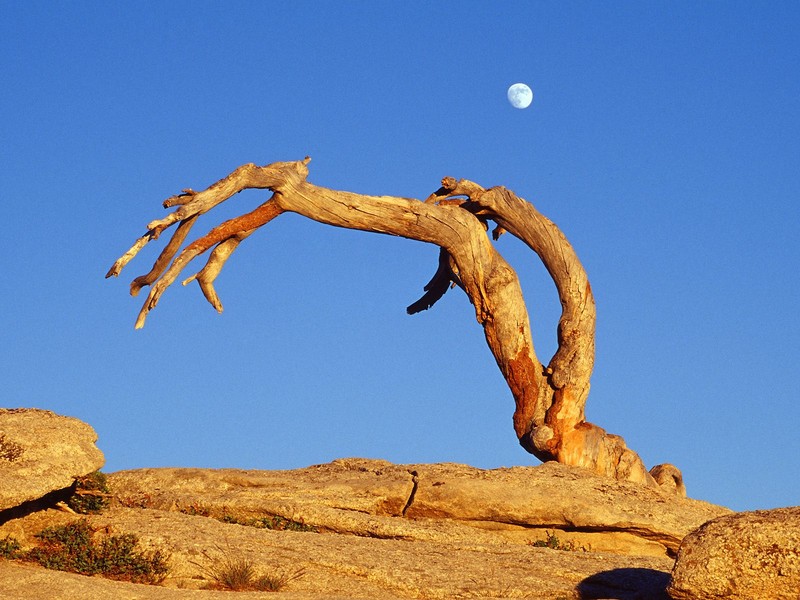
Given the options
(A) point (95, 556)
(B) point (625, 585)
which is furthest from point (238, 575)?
(B) point (625, 585)

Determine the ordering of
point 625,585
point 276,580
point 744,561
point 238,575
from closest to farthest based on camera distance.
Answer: point 744,561 → point 238,575 → point 276,580 → point 625,585

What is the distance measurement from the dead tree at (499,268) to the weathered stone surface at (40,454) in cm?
673

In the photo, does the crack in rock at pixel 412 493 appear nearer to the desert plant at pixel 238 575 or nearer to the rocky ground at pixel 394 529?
the rocky ground at pixel 394 529

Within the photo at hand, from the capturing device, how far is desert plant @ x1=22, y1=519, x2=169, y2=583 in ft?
48.3

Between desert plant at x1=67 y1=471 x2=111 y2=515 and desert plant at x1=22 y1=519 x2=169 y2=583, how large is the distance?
81cm

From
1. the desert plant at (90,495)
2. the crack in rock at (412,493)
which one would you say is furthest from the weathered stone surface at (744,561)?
the desert plant at (90,495)

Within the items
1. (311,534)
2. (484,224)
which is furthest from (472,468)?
(484,224)

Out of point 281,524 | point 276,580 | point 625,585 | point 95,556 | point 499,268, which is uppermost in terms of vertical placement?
point 499,268

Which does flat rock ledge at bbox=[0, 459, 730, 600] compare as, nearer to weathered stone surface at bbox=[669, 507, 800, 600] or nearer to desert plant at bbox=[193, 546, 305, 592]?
desert plant at bbox=[193, 546, 305, 592]

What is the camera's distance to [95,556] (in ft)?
49.7

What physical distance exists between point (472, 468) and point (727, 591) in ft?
29.4

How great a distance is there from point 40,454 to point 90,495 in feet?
4.58

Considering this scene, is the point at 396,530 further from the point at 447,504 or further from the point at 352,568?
the point at 352,568

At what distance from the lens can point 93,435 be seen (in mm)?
16734
